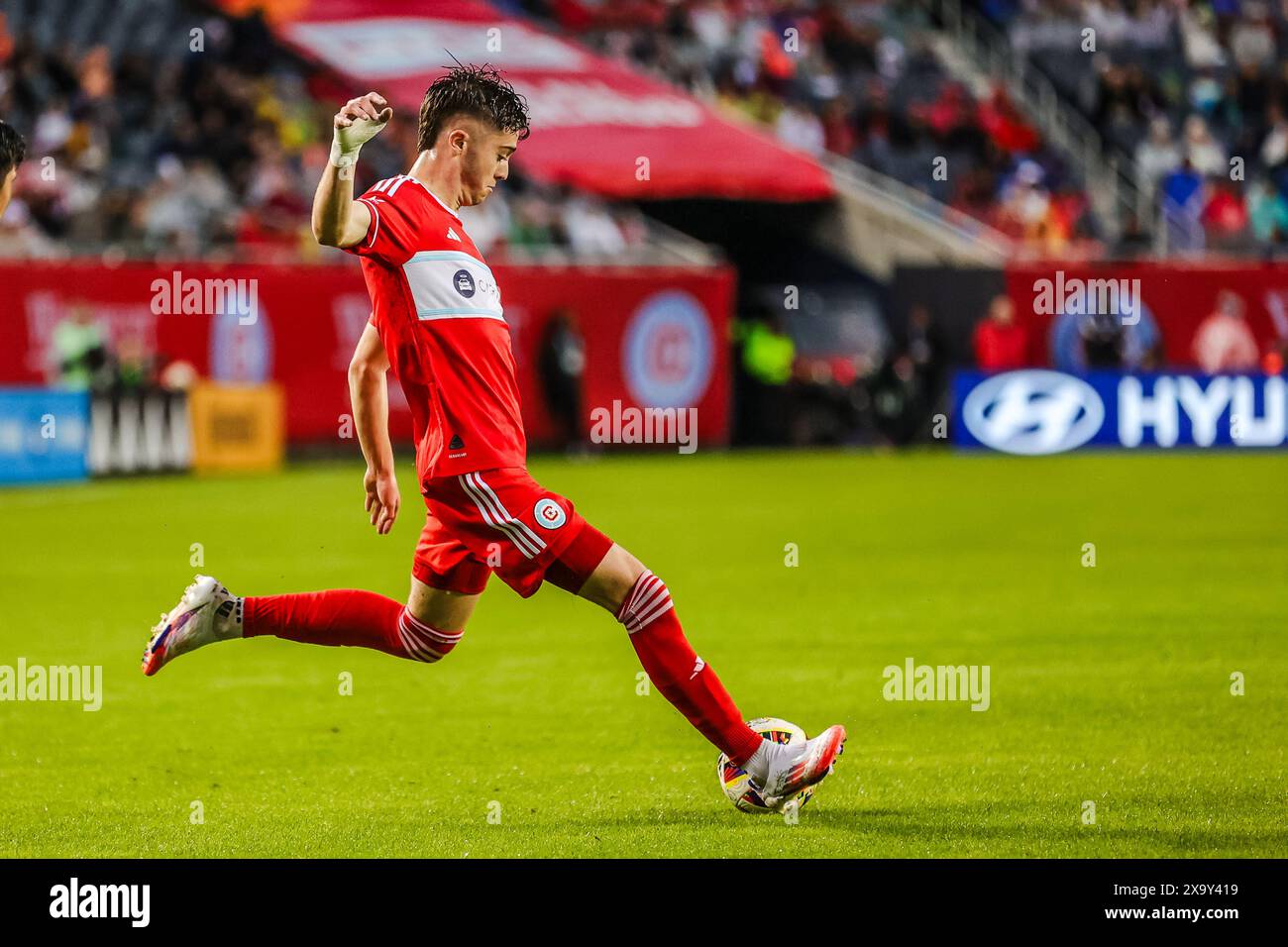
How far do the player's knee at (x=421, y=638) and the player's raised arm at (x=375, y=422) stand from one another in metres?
0.33

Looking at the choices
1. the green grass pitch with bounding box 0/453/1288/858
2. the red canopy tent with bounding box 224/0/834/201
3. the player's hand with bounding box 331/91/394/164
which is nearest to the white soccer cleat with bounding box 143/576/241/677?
the green grass pitch with bounding box 0/453/1288/858

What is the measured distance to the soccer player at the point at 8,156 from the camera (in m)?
6.07

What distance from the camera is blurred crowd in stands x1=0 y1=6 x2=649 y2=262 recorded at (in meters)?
24.1

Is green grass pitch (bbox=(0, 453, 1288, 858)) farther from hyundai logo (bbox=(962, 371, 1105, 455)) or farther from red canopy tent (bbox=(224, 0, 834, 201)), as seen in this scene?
red canopy tent (bbox=(224, 0, 834, 201))

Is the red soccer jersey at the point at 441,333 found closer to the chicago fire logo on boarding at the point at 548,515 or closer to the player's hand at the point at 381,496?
the chicago fire logo on boarding at the point at 548,515

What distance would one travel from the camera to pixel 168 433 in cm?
2266

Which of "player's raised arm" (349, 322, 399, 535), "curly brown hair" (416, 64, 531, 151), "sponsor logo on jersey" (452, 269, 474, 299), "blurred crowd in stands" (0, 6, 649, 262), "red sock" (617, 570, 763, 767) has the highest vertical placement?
"blurred crowd in stands" (0, 6, 649, 262)

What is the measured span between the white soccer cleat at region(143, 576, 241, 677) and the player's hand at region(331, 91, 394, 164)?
188 cm

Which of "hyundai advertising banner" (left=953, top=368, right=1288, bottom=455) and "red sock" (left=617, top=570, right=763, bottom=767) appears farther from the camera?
"hyundai advertising banner" (left=953, top=368, right=1288, bottom=455)
